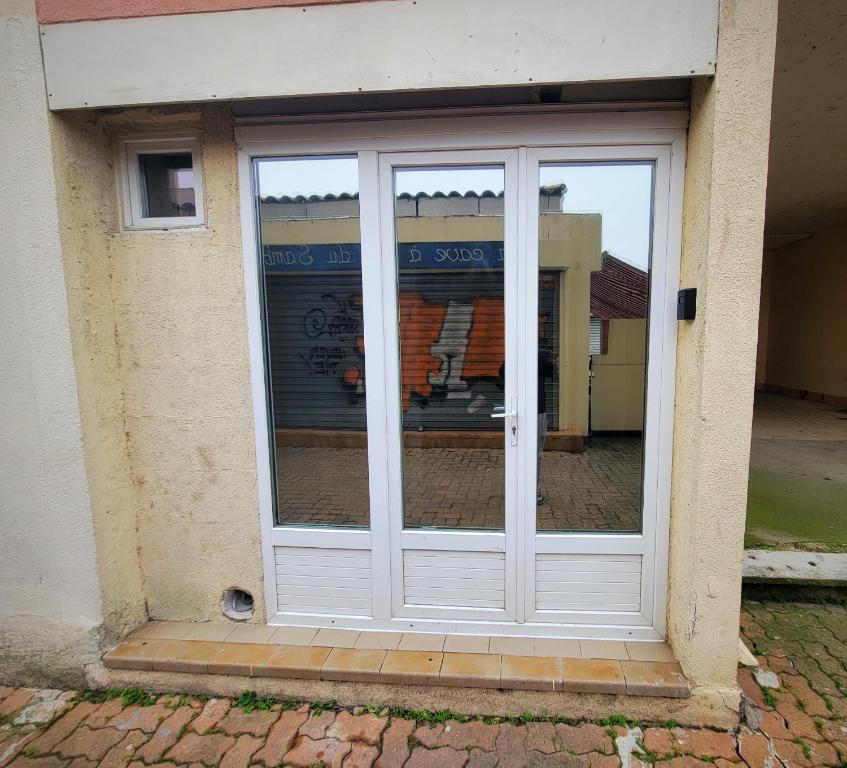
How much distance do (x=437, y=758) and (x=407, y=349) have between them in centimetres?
190

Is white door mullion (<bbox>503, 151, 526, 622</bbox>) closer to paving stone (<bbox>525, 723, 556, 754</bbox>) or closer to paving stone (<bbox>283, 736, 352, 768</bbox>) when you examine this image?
paving stone (<bbox>525, 723, 556, 754</bbox>)

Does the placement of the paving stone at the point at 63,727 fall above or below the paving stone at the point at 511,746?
below

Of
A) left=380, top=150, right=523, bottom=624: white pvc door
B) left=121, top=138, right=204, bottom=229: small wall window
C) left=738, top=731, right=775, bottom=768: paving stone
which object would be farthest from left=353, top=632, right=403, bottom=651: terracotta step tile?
left=121, top=138, right=204, bottom=229: small wall window

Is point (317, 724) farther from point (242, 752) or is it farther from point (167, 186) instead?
point (167, 186)

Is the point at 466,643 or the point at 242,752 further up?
the point at 466,643

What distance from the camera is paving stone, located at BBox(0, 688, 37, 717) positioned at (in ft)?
7.22

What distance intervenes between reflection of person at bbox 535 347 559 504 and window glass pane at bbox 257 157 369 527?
97cm

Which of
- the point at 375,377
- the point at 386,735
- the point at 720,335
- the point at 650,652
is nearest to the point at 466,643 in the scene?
the point at 386,735

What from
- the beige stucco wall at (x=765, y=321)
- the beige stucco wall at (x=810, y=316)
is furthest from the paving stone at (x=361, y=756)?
the beige stucco wall at (x=765, y=321)

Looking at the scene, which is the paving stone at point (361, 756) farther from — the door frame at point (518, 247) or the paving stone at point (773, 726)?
the paving stone at point (773, 726)

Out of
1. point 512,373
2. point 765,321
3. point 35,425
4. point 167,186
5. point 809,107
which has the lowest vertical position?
point 35,425

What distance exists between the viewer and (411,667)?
2209 millimetres

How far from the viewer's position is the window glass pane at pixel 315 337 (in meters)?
2.40

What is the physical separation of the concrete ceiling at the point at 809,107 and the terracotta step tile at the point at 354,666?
3.86 metres
